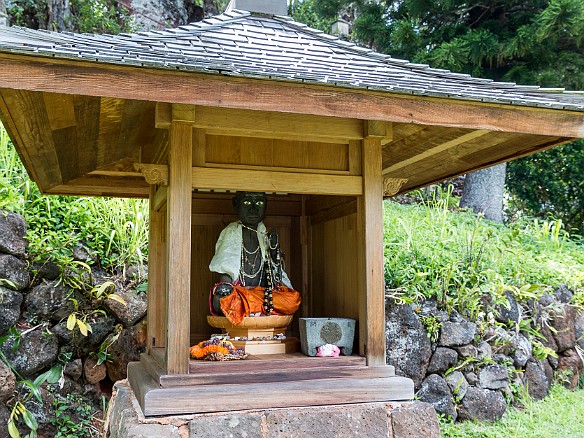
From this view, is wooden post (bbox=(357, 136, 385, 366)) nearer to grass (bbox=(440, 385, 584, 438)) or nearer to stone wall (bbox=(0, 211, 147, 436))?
grass (bbox=(440, 385, 584, 438))

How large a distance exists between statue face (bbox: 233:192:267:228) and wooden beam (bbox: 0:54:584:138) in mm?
1648

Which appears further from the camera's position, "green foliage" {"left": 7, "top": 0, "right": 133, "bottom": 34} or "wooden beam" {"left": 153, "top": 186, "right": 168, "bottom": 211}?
"green foliage" {"left": 7, "top": 0, "right": 133, "bottom": 34}

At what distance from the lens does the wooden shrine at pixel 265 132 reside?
9.95 ft

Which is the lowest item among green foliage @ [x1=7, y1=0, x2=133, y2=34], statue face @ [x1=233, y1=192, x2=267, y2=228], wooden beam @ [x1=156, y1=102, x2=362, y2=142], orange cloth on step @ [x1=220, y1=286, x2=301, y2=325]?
orange cloth on step @ [x1=220, y1=286, x2=301, y2=325]

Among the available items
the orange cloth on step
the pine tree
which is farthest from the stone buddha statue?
the pine tree

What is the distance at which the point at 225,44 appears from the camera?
12.7 feet

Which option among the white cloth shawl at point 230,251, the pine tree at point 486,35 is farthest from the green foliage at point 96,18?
the white cloth shawl at point 230,251

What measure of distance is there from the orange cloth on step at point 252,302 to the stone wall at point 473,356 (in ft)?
7.03

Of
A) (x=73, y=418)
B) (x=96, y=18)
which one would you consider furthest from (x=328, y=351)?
(x=96, y=18)

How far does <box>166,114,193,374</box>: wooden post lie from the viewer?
348 cm

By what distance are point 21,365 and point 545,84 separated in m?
8.26

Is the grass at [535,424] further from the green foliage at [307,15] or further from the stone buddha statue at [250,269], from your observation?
the green foliage at [307,15]

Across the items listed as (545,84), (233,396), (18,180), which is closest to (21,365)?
(18,180)

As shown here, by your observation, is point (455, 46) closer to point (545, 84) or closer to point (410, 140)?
point (545, 84)
